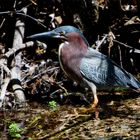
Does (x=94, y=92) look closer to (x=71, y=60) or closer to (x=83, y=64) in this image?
(x=83, y=64)

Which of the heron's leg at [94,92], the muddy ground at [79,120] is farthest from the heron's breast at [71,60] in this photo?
the muddy ground at [79,120]

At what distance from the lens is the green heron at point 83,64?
19.0 feet

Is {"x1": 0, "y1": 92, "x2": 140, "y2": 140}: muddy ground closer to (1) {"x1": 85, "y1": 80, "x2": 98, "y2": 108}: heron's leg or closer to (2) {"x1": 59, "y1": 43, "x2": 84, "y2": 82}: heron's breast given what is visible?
(1) {"x1": 85, "y1": 80, "x2": 98, "y2": 108}: heron's leg

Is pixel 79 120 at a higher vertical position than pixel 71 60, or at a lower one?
lower

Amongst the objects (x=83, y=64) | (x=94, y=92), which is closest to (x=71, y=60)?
(x=83, y=64)

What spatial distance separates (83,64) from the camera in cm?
577

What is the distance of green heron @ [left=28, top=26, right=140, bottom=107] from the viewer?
19.0 feet

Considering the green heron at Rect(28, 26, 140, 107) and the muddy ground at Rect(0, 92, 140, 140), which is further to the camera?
the green heron at Rect(28, 26, 140, 107)

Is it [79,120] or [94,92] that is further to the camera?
[94,92]

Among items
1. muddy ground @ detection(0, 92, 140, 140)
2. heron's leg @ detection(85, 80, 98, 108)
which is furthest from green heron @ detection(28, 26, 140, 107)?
muddy ground @ detection(0, 92, 140, 140)

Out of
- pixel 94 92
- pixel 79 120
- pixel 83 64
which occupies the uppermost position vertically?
pixel 83 64

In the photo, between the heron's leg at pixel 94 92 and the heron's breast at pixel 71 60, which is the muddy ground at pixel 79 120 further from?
the heron's breast at pixel 71 60

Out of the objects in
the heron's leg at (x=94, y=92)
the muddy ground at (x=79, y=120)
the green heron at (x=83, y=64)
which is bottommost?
the muddy ground at (x=79, y=120)

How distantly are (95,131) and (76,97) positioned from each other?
59.1 inches
